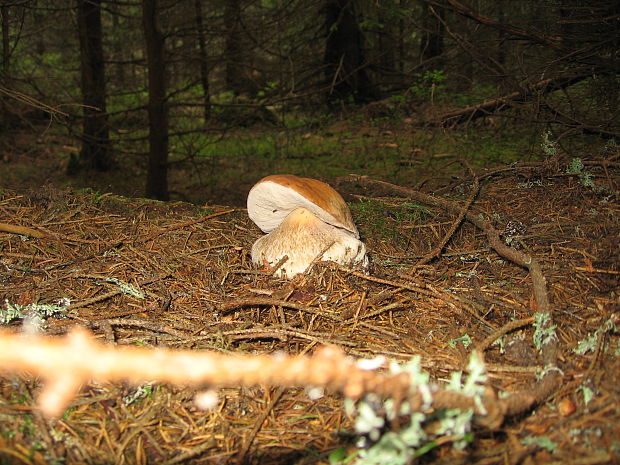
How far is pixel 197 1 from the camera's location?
505 centimetres

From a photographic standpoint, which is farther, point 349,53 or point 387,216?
point 349,53

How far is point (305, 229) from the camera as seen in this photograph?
2182 millimetres

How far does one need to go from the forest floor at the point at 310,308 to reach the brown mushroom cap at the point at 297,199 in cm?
30

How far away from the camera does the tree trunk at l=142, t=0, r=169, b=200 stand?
4.57 m

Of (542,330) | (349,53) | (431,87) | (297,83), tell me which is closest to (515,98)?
(431,87)

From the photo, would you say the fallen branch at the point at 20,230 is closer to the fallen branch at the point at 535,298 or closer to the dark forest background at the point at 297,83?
the dark forest background at the point at 297,83

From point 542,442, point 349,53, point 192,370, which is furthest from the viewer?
point 349,53

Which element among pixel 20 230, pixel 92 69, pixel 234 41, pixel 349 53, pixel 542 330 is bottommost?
pixel 542 330

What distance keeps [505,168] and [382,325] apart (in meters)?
1.86

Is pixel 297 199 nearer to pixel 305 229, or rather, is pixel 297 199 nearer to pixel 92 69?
pixel 305 229

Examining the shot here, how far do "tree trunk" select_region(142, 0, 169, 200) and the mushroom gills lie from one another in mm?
3257

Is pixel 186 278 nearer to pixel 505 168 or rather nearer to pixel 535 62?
pixel 505 168

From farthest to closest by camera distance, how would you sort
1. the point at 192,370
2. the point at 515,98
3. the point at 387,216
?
1. the point at 515,98
2. the point at 387,216
3. the point at 192,370

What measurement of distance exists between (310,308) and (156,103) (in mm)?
3975
